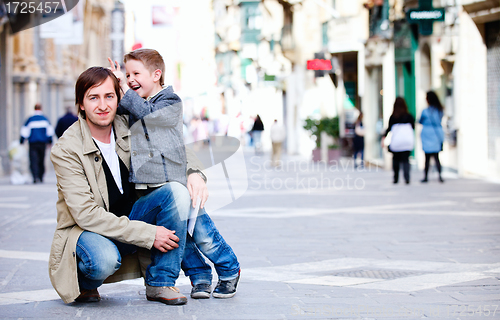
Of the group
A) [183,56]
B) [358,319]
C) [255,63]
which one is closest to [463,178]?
[358,319]

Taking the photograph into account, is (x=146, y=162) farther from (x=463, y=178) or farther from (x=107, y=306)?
(x=463, y=178)

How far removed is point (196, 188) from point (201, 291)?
73 cm

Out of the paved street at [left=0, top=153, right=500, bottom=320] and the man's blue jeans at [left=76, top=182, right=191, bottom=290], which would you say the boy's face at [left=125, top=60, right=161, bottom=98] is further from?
the paved street at [left=0, top=153, right=500, bottom=320]

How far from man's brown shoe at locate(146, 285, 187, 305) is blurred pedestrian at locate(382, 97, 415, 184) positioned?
1075 cm

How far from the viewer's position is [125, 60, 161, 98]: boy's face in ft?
14.8

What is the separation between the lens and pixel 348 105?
26.2m

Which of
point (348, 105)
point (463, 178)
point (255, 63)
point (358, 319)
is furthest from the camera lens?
point (255, 63)

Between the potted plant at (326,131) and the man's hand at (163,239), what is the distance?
18462 millimetres

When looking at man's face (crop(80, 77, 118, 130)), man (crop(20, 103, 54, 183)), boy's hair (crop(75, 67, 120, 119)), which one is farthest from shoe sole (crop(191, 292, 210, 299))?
man (crop(20, 103, 54, 183))

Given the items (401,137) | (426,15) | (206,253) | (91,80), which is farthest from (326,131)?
(91,80)

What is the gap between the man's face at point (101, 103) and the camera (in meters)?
4.57

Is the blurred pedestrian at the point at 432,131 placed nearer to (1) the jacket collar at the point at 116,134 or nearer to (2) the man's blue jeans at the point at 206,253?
(2) the man's blue jeans at the point at 206,253

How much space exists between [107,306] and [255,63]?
45.9 metres

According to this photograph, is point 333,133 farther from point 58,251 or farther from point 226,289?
point 58,251
